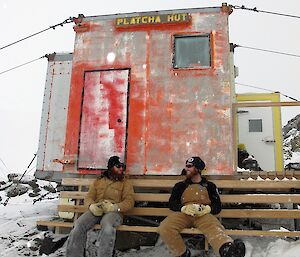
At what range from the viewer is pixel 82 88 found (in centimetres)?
751

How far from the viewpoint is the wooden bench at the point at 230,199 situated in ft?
19.2

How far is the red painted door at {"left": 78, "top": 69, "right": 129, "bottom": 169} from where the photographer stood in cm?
712

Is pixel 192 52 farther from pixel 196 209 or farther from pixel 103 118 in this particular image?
pixel 196 209

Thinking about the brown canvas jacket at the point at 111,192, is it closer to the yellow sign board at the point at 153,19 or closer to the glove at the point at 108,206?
the glove at the point at 108,206

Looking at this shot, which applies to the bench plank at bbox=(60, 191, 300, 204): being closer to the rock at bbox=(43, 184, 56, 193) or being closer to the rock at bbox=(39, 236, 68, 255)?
the rock at bbox=(39, 236, 68, 255)

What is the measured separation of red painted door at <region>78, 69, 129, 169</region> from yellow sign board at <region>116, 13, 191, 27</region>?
1.18m

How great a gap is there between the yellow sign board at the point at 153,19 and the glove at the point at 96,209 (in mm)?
4123

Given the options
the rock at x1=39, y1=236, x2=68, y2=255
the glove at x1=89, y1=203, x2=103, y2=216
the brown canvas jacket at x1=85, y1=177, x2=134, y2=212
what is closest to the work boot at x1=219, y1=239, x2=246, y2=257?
the brown canvas jacket at x1=85, y1=177, x2=134, y2=212

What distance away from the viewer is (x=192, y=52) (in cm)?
721

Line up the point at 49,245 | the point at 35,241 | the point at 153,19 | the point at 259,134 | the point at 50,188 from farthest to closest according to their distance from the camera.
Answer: the point at 50,188 < the point at 259,134 < the point at 153,19 < the point at 35,241 < the point at 49,245

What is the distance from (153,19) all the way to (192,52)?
1.21 meters

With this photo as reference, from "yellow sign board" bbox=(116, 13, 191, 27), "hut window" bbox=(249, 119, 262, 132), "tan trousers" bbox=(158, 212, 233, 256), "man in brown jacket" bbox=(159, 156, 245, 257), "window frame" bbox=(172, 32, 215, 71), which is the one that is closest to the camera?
"man in brown jacket" bbox=(159, 156, 245, 257)

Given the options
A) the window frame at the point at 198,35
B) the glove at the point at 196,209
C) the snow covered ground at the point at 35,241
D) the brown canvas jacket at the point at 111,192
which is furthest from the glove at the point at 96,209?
the window frame at the point at 198,35

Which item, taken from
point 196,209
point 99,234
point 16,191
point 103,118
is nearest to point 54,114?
point 103,118
